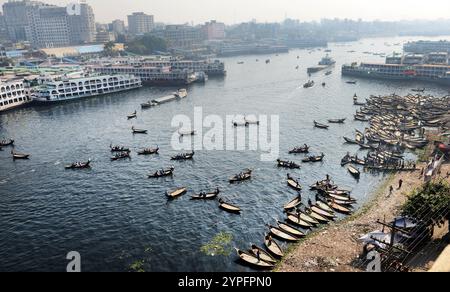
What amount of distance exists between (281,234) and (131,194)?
3361cm

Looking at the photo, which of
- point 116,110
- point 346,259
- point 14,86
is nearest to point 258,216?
point 346,259

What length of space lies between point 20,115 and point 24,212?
9357 centimetres

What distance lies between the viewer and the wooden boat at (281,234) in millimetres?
59969

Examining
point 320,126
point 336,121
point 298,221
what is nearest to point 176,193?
point 298,221

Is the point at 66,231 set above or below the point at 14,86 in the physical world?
below

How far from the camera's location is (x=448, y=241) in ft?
170

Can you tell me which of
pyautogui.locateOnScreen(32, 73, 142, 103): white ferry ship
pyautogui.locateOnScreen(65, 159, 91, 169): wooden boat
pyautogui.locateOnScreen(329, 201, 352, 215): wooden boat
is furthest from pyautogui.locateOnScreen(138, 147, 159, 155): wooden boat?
pyautogui.locateOnScreen(32, 73, 142, 103): white ferry ship

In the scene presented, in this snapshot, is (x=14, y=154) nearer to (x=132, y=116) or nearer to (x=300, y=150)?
(x=132, y=116)

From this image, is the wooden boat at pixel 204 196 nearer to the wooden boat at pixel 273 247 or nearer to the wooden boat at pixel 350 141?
the wooden boat at pixel 273 247

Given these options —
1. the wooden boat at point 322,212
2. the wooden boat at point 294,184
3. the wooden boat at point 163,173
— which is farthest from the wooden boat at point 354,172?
the wooden boat at point 163,173

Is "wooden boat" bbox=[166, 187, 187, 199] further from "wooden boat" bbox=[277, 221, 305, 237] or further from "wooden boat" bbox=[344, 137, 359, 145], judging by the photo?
"wooden boat" bbox=[344, 137, 359, 145]

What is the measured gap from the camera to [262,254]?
5572cm

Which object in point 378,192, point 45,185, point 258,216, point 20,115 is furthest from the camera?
point 20,115

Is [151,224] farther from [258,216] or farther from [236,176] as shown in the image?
[236,176]
